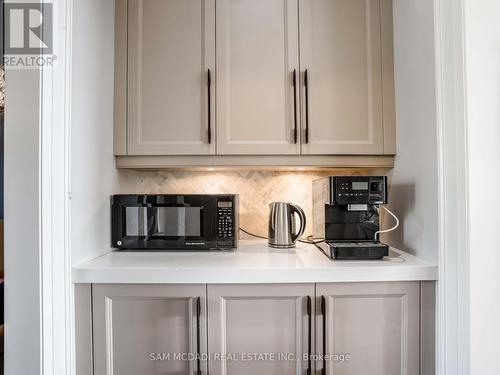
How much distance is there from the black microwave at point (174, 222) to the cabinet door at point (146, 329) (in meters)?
0.28

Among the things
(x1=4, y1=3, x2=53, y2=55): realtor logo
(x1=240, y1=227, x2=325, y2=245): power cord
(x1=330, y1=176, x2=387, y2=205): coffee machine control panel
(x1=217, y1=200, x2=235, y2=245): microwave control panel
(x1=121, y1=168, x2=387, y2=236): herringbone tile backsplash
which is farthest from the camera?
(x1=121, y1=168, x2=387, y2=236): herringbone tile backsplash

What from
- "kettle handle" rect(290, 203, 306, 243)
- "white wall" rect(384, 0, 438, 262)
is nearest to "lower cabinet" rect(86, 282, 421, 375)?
"white wall" rect(384, 0, 438, 262)

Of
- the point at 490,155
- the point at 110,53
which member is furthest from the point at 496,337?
the point at 110,53

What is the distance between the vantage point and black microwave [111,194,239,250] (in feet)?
4.09

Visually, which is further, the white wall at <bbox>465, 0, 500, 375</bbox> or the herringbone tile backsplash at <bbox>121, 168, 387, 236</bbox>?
the herringbone tile backsplash at <bbox>121, 168, 387, 236</bbox>

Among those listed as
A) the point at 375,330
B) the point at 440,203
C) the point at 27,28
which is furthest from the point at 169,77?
the point at 375,330

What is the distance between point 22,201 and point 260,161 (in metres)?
0.89

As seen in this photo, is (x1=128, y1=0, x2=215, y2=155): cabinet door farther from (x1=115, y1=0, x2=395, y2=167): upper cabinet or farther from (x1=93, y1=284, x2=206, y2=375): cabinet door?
(x1=93, y1=284, x2=206, y2=375): cabinet door

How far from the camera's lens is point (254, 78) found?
4.15 ft

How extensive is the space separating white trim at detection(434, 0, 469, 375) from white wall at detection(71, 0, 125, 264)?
4.32ft

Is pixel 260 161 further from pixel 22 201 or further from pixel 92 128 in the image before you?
pixel 22 201

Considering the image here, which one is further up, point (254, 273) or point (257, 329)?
point (254, 273)

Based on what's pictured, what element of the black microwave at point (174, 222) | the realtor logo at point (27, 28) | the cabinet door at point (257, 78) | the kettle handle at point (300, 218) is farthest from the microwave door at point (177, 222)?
the realtor logo at point (27, 28)

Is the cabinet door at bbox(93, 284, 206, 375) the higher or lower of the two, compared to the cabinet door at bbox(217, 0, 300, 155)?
lower
